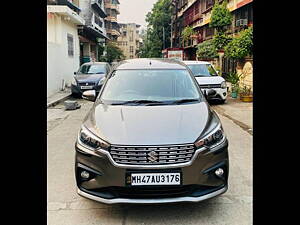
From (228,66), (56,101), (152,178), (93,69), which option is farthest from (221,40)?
(152,178)

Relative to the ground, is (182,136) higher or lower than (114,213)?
higher

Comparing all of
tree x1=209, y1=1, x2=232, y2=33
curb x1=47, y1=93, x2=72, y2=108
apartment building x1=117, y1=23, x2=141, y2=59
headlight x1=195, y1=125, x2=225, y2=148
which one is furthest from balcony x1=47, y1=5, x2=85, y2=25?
apartment building x1=117, y1=23, x2=141, y2=59

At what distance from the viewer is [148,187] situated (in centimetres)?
327

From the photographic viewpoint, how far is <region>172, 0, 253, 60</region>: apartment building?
18.8m

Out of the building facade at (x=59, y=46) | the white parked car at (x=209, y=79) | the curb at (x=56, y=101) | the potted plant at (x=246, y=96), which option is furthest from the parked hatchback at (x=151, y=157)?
the building facade at (x=59, y=46)

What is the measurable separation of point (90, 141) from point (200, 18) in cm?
3177

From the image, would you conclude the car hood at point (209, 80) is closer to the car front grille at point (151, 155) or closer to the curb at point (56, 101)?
the curb at point (56, 101)

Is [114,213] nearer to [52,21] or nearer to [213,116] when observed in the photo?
[213,116]

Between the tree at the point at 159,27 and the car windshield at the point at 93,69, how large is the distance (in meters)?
40.0
